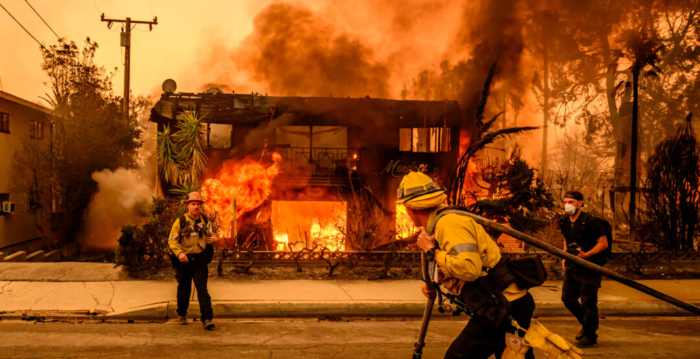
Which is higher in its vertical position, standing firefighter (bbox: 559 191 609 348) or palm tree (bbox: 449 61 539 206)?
palm tree (bbox: 449 61 539 206)

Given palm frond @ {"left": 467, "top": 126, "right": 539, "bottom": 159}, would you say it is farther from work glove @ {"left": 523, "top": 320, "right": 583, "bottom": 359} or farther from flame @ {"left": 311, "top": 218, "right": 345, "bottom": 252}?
work glove @ {"left": 523, "top": 320, "right": 583, "bottom": 359}

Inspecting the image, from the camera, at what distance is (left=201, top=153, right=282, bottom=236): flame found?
48.8 ft

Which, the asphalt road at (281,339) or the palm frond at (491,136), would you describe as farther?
the palm frond at (491,136)

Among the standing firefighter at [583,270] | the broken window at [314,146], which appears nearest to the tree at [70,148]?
the broken window at [314,146]

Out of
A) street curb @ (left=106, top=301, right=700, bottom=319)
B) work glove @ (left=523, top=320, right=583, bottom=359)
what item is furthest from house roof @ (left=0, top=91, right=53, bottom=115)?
work glove @ (left=523, top=320, right=583, bottom=359)

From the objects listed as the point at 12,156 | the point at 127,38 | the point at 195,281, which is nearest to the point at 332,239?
the point at 195,281

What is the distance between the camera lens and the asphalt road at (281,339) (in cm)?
546

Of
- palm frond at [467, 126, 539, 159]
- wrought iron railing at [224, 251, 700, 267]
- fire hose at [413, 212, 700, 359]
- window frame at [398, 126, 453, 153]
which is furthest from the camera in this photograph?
window frame at [398, 126, 453, 153]

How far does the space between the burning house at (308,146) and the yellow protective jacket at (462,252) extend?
1219 centimetres

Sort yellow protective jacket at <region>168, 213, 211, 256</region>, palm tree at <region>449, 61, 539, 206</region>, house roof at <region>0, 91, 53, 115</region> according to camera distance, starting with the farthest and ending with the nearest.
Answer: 1. house roof at <region>0, 91, 53, 115</region>
2. palm tree at <region>449, 61, 539, 206</region>
3. yellow protective jacket at <region>168, 213, 211, 256</region>

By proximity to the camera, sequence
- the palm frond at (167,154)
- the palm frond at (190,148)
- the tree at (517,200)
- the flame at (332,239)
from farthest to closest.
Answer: the palm frond at (190,148) → the palm frond at (167,154) → the tree at (517,200) → the flame at (332,239)

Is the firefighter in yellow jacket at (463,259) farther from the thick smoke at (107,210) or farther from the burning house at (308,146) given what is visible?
the thick smoke at (107,210)

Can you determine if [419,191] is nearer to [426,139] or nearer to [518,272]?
[518,272]

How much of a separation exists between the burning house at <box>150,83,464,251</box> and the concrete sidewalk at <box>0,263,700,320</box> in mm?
6828
